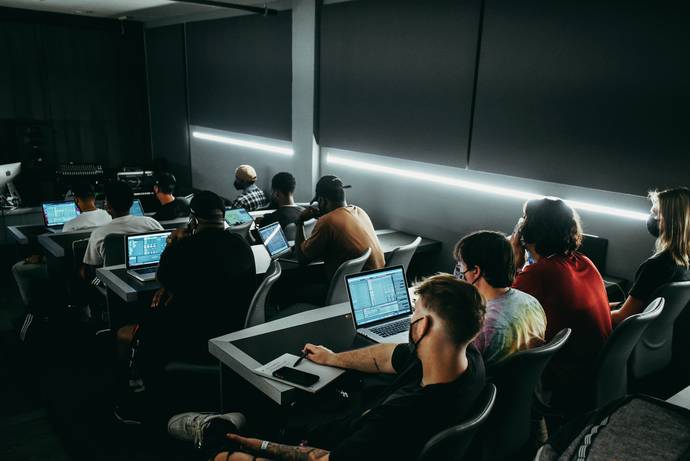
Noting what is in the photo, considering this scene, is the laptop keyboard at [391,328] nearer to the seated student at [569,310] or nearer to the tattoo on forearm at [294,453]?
the seated student at [569,310]

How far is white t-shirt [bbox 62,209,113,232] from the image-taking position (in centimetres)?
417

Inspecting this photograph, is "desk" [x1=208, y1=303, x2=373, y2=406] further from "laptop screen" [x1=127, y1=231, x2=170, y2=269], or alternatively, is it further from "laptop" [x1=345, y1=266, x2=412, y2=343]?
"laptop screen" [x1=127, y1=231, x2=170, y2=269]

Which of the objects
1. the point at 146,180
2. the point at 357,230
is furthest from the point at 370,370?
the point at 146,180

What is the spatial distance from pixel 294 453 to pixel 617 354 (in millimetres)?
1402

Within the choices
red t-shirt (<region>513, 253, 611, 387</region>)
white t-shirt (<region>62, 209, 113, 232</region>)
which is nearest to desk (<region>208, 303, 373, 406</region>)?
red t-shirt (<region>513, 253, 611, 387</region>)

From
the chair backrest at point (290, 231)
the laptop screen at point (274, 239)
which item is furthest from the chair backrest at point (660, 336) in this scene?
the chair backrest at point (290, 231)

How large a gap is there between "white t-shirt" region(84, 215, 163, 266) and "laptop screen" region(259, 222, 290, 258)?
0.83m

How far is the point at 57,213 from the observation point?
474cm

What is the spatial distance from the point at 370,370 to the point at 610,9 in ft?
8.99

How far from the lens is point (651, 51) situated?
3.07 m

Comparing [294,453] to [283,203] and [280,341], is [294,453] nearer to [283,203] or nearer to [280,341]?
[280,341]

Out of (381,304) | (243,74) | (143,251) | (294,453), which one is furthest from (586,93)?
(243,74)

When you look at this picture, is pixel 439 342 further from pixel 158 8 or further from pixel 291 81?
pixel 158 8

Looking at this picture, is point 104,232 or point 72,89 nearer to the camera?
point 104,232
